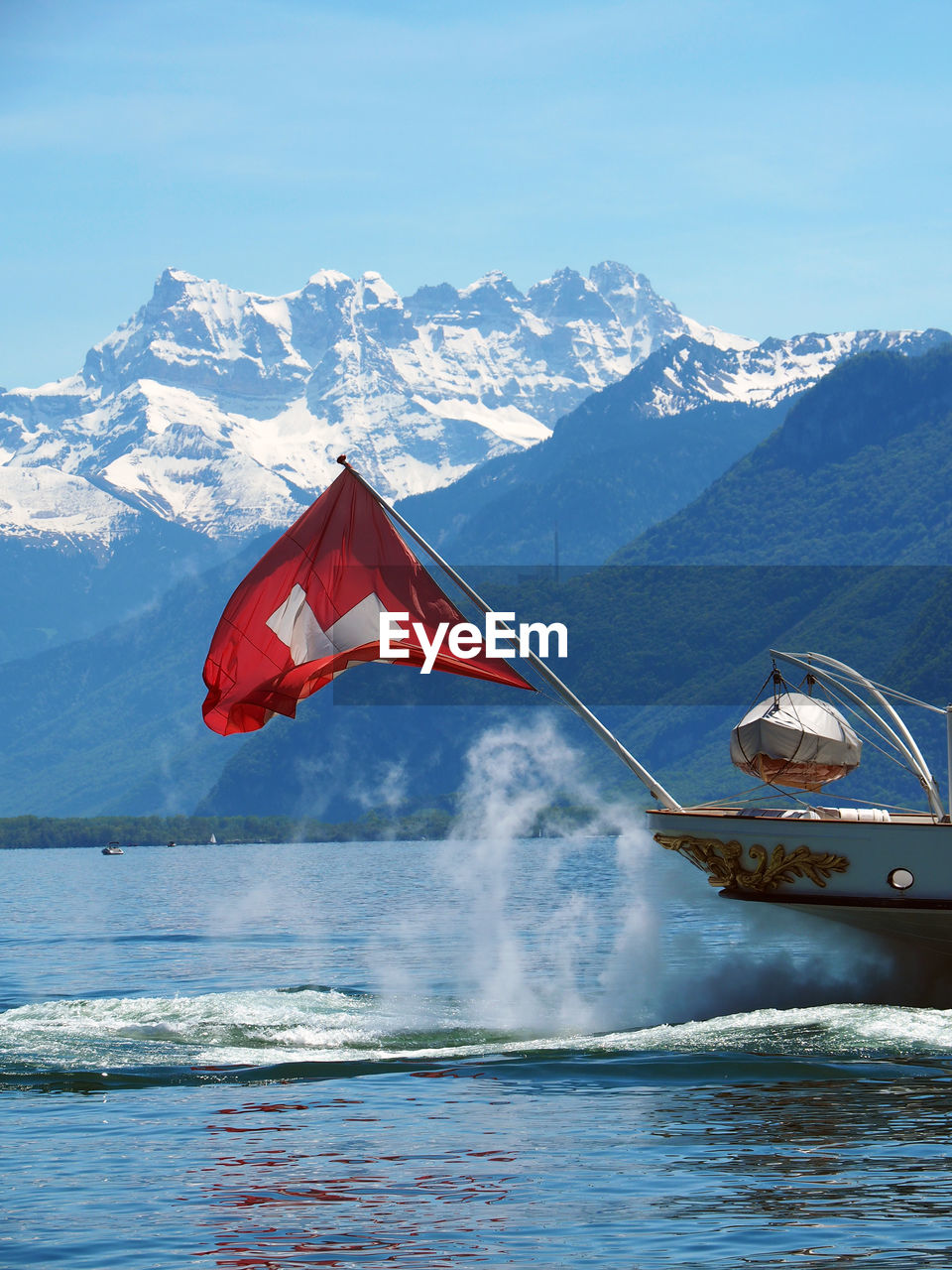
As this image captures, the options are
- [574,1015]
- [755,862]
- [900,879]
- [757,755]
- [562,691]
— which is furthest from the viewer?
[574,1015]

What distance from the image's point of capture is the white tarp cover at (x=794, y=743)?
3381 cm

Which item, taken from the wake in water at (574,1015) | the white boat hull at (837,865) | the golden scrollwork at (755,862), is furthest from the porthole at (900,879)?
the wake in water at (574,1015)

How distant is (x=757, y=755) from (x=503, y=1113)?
9.29 metres

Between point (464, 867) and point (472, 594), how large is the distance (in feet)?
469

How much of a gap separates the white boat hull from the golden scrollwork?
0.02 meters

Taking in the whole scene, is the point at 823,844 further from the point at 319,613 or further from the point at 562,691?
the point at 319,613

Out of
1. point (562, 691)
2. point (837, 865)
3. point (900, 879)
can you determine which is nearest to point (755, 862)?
point (837, 865)

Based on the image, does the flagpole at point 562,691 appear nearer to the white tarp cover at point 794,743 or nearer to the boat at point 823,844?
the boat at point 823,844

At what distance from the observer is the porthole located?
3344 cm

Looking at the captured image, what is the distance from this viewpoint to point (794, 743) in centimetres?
3378

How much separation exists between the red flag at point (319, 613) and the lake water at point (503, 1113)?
21.9ft

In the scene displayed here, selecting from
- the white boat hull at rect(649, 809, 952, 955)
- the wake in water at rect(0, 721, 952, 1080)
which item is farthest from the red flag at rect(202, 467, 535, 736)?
the wake in water at rect(0, 721, 952, 1080)

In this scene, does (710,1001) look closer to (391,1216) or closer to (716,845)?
(716,845)

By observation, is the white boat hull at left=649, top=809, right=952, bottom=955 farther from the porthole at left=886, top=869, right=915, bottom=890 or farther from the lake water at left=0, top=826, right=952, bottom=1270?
the lake water at left=0, top=826, right=952, bottom=1270
